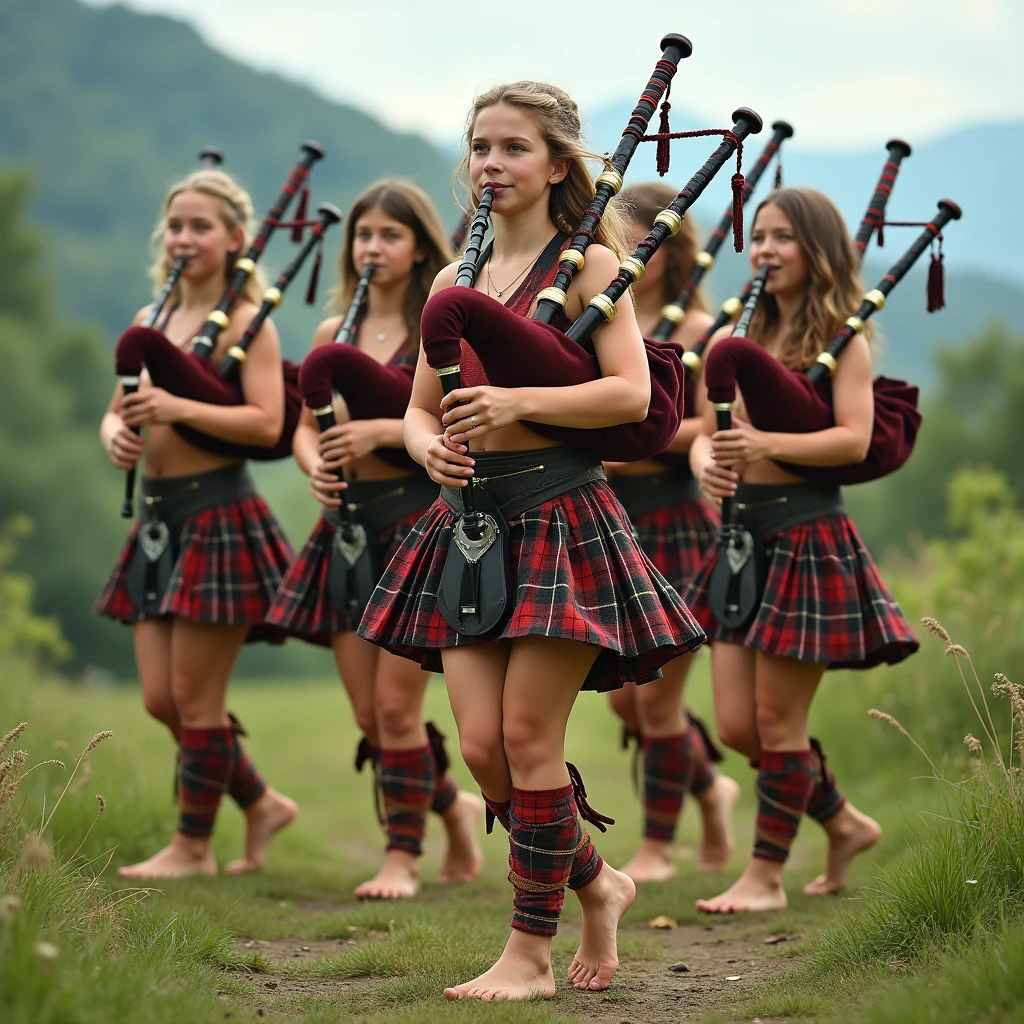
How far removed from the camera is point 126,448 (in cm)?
487

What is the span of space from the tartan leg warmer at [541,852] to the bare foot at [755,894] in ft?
4.68

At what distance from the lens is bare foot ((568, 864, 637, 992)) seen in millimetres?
3436

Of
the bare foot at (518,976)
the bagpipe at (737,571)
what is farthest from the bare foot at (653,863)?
the bare foot at (518,976)

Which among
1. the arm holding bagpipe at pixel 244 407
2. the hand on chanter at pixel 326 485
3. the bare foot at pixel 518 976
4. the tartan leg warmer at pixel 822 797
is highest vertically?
the arm holding bagpipe at pixel 244 407

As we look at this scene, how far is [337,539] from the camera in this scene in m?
4.86

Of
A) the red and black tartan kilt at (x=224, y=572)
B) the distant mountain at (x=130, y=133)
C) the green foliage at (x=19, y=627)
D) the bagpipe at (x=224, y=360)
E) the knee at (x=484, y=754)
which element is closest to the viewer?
the knee at (x=484, y=754)

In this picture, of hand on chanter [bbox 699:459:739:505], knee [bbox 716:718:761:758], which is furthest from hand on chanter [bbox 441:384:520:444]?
knee [bbox 716:718:761:758]

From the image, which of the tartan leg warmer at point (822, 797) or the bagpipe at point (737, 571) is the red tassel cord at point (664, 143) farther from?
the tartan leg warmer at point (822, 797)

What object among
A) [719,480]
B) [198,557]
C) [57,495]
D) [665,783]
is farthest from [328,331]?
[57,495]

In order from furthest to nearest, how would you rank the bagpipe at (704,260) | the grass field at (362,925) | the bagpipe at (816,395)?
the bagpipe at (704,260)
the bagpipe at (816,395)
the grass field at (362,925)

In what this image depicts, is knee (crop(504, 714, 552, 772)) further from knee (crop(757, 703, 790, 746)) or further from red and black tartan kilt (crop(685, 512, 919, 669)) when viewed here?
knee (crop(757, 703, 790, 746))

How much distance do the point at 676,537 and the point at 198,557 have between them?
175 centimetres

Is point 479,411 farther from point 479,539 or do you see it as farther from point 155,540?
point 155,540

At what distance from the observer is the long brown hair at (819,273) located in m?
4.70
